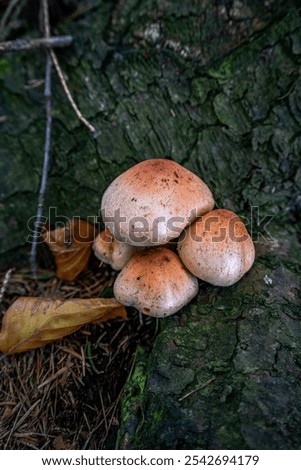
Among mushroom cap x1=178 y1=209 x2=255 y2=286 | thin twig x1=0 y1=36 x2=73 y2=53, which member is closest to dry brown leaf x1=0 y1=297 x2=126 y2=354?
mushroom cap x1=178 y1=209 x2=255 y2=286

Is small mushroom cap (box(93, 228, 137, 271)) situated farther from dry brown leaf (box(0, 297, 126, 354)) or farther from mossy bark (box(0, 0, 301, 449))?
mossy bark (box(0, 0, 301, 449))

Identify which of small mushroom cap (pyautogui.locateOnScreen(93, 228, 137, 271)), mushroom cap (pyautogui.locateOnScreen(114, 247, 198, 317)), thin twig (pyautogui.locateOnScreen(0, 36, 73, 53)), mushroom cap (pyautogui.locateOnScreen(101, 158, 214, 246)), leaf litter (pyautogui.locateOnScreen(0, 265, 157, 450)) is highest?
thin twig (pyautogui.locateOnScreen(0, 36, 73, 53))

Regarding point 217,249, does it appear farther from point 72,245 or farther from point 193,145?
point 72,245

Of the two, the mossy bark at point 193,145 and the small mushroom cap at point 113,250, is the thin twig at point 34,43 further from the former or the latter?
the small mushroom cap at point 113,250

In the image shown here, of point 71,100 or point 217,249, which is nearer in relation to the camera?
point 217,249

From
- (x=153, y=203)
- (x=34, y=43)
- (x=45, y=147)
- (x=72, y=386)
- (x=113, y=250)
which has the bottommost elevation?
(x=72, y=386)

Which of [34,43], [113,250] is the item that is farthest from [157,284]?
[34,43]
